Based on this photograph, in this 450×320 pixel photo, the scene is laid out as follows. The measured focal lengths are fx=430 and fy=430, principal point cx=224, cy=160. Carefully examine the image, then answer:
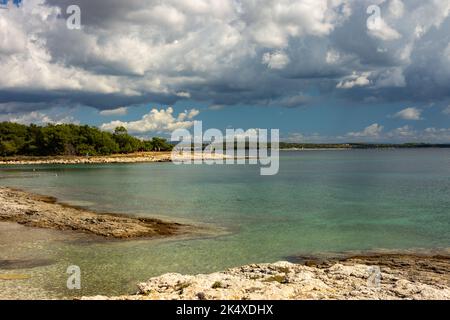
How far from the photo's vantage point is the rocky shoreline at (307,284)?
53.5 feet

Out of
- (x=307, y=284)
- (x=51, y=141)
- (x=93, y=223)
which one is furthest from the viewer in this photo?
(x=51, y=141)

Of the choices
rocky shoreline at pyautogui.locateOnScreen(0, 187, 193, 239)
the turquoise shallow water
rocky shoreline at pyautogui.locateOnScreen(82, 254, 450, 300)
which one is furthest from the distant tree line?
rocky shoreline at pyautogui.locateOnScreen(82, 254, 450, 300)

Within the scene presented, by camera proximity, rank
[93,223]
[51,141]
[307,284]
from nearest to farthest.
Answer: [307,284] < [93,223] < [51,141]

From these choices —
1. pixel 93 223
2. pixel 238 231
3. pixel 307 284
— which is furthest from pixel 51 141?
pixel 307 284

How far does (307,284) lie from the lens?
1805cm

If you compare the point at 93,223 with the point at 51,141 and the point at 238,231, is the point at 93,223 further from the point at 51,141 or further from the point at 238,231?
the point at 51,141

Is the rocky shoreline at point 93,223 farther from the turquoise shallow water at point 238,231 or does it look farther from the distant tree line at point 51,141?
the distant tree line at point 51,141

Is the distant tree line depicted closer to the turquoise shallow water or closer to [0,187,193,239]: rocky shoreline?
the turquoise shallow water

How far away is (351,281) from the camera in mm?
19000

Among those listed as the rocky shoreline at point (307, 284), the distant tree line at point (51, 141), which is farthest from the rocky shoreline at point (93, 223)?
the distant tree line at point (51, 141)

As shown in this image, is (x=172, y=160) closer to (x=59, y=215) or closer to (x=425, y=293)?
(x=59, y=215)

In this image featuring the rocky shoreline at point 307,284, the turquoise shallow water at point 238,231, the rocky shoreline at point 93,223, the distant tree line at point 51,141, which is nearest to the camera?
the rocky shoreline at point 307,284

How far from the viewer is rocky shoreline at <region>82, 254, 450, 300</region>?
16297mm
